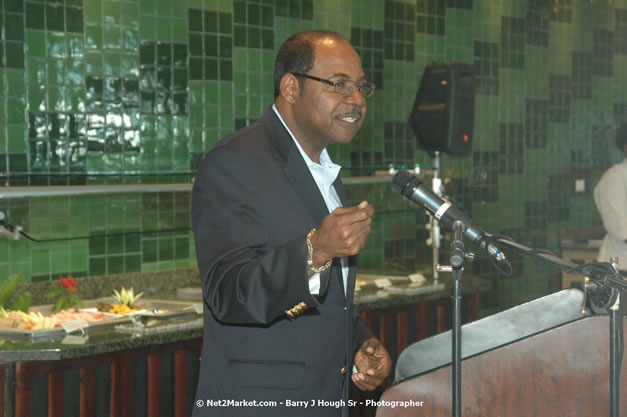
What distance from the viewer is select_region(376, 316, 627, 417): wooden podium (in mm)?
2107

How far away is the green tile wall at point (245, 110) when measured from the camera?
4.41m

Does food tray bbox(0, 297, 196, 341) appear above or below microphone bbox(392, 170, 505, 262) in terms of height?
below

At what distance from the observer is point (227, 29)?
540 centimetres

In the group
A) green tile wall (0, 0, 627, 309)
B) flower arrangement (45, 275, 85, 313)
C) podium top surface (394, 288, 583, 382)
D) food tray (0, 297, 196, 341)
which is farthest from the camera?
green tile wall (0, 0, 627, 309)

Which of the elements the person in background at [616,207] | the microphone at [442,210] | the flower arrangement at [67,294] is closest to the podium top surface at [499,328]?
the microphone at [442,210]

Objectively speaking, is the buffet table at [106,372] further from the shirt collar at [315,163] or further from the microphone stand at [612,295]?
the microphone stand at [612,295]

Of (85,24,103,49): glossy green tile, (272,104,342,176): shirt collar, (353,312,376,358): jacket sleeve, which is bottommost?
(353,312,376,358): jacket sleeve

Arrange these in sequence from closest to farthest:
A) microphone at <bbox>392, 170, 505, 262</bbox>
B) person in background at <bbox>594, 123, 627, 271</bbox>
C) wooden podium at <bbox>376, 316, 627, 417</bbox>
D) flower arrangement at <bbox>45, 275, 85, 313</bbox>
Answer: microphone at <bbox>392, 170, 505, 262</bbox> < wooden podium at <bbox>376, 316, 627, 417</bbox> < flower arrangement at <bbox>45, 275, 85, 313</bbox> < person in background at <bbox>594, 123, 627, 271</bbox>

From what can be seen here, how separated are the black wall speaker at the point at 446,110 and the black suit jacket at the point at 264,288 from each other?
144 inches

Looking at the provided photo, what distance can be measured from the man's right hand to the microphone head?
28 centimetres

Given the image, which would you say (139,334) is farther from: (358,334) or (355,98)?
(355,98)

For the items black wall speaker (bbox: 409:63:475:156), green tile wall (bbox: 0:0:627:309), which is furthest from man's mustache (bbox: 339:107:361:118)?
black wall speaker (bbox: 409:63:475:156)

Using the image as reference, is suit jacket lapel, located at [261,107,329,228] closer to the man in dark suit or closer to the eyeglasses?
the man in dark suit

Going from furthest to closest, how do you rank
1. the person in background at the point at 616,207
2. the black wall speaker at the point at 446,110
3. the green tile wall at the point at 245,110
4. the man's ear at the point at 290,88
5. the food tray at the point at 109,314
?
Answer: 1. the black wall speaker at the point at 446,110
2. the person in background at the point at 616,207
3. the green tile wall at the point at 245,110
4. the food tray at the point at 109,314
5. the man's ear at the point at 290,88
